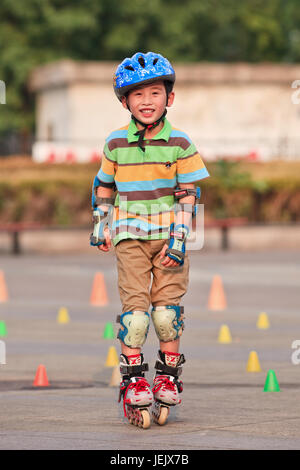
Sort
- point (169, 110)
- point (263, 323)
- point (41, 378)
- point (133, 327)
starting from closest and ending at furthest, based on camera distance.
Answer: point (133, 327), point (41, 378), point (263, 323), point (169, 110)

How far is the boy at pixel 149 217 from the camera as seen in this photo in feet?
20.5

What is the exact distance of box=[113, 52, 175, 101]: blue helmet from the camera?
20.8 ft

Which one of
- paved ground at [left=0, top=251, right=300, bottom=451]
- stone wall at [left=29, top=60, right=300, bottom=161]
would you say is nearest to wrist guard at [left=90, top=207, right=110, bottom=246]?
paved ground at [left=0, top=251, right=300, bottom=451]

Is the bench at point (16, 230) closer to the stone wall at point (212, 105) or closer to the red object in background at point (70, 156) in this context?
the red object in background at point (70, 156)

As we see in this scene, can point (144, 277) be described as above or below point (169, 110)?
below

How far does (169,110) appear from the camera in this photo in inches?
1297

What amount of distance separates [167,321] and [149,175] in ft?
2.61

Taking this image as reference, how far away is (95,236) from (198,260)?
14.5 m

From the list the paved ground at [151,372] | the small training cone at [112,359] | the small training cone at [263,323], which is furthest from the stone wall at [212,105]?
the small training cone at [112,359]

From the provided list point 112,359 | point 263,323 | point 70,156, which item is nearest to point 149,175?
point 112,359

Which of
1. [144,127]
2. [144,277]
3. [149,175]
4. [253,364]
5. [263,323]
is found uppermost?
[144,127]

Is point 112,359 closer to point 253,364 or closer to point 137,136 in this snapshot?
point 253,364

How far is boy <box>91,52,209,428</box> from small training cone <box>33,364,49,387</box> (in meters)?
1.72

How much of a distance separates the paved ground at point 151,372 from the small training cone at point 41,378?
0.08m
